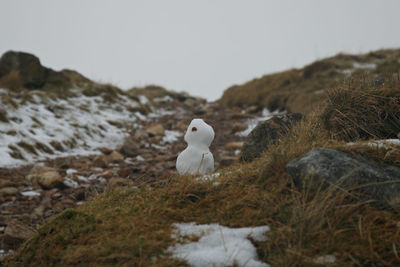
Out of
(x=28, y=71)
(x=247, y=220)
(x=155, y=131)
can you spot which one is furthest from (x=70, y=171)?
(x=28, y=71)

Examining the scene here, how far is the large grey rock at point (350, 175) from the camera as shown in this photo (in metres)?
2.15

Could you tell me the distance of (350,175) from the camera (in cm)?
218

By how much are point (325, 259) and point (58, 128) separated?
712 centimetres

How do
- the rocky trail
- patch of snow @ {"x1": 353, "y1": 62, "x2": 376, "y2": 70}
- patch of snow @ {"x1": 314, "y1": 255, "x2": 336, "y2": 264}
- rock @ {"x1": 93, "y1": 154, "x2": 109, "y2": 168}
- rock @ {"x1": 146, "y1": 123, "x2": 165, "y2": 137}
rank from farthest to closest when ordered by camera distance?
patch of snow @ {"x1": 353, "y1": 62, "x2": 376, "y2": 70}
rock @ {"x1": 146, "y1": 123, "x2": 165, "y2": 137}
rock @ {"x1": 93, "y1": 154, "x2": 109, "y2": 168}
the rocky trail
patch of snow @ {"x1": 314, "y1": 255, "x2": 336, "y2": 264}

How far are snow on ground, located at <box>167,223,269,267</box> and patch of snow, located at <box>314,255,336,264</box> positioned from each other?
276 mm

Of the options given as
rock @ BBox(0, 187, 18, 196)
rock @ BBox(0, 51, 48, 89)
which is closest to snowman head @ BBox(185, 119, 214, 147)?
rock @ BBox(0, 187, 18, 196)

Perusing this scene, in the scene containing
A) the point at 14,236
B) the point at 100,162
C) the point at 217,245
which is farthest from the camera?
the point at 100,162

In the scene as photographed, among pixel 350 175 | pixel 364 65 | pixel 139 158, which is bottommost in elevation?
pixel 139 158

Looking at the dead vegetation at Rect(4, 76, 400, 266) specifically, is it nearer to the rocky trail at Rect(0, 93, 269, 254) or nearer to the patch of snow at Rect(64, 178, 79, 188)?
the rocky trail at Rect(0, 93, 269, 254)

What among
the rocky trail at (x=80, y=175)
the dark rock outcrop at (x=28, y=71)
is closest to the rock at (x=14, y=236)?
the rocky trail at (x=80, y=175)

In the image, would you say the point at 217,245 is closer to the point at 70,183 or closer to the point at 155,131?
the point at 70,183

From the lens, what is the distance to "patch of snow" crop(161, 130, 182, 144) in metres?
8.71

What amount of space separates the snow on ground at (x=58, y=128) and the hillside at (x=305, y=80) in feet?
18.7

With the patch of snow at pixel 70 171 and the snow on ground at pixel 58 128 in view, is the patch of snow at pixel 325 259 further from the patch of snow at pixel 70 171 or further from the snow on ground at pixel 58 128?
the snow on ground at pixel 58 128
